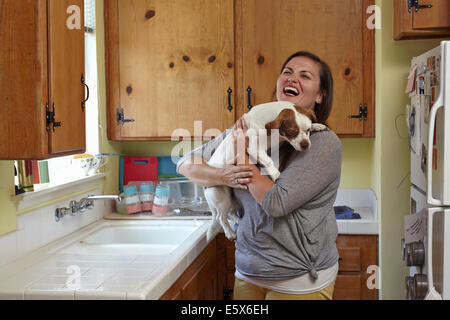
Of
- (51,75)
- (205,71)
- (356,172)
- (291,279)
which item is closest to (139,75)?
(205,71)

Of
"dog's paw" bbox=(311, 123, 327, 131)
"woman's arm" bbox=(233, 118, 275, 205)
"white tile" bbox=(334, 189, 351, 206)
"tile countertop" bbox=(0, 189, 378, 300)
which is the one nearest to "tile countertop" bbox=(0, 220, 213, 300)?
"tile countertop" bbox=(0, 189, 378, 300)

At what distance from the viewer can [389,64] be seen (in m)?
2.33

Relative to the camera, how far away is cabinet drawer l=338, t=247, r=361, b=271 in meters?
2.36

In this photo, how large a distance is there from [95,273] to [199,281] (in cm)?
53

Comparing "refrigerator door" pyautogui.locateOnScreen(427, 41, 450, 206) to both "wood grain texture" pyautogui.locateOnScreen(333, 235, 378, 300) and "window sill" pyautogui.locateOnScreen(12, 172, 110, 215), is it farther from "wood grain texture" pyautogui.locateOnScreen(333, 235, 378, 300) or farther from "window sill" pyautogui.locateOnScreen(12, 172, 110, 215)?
"window sill" pyautogui.locateOnScreen(12, 172, 110, 215)

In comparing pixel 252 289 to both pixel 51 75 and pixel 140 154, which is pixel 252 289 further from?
pixel 140 154

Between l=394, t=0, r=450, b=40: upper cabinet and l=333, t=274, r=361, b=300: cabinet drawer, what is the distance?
1143mm

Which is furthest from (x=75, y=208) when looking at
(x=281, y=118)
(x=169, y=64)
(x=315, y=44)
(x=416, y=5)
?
(x=416, y=5)

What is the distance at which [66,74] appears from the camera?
1.66 m

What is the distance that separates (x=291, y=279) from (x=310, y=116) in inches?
20.4

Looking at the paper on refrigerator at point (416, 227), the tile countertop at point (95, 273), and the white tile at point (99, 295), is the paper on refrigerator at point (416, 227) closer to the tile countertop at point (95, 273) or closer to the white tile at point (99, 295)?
the tile countertop at point (95, 273)

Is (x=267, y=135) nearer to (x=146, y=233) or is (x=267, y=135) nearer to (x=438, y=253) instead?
(x=438, y=253)

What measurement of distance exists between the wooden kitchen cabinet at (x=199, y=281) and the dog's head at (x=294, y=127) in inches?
24.3

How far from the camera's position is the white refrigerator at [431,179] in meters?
1.67
